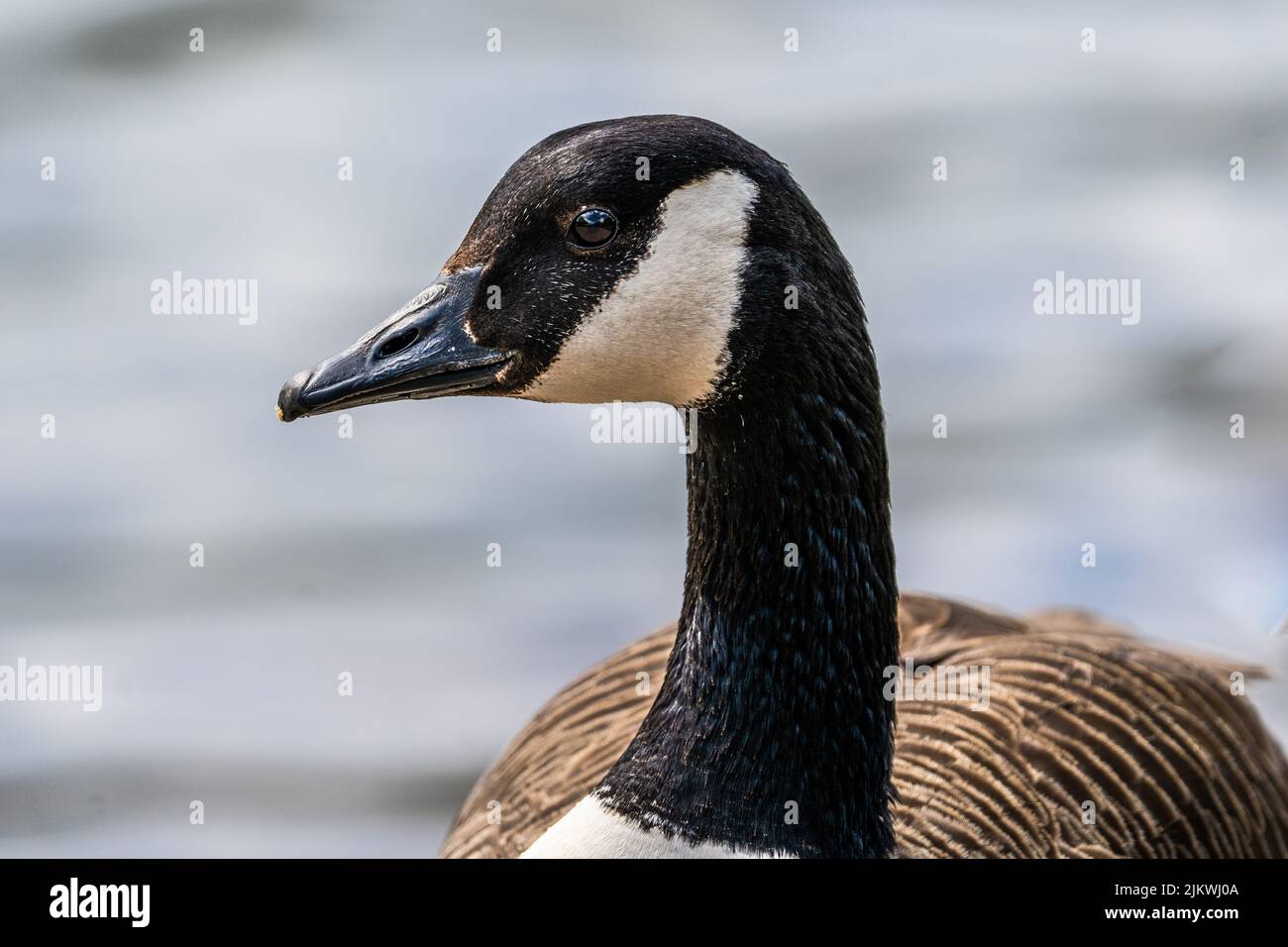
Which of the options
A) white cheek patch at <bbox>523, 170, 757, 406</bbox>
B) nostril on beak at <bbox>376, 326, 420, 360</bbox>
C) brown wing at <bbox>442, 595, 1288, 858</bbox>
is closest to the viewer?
white cheek patch at <bbox>523, 170, 757, 406</bbox>

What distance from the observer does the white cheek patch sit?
9.93ft

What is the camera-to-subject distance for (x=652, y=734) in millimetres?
3312

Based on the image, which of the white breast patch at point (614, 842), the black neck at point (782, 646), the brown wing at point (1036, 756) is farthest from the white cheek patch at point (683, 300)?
the brown wing at point (1036, 756)

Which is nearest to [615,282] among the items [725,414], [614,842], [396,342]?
[725,414]

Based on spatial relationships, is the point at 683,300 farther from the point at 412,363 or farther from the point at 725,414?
the point at 412,363

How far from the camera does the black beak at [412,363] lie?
3.08 metres

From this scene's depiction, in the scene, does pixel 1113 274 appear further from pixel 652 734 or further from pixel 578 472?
pixel 652 734

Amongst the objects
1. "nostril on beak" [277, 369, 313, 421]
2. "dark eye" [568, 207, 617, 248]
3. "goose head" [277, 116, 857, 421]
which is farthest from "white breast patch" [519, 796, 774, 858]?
"dark eye" [568, 207, 617, 248]

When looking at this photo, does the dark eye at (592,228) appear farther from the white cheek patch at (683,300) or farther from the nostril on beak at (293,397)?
the nostril on beak at (293,397)

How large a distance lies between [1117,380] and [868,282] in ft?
3.72

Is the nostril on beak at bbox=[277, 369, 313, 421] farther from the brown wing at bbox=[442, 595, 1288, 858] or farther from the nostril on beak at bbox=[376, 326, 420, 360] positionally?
the brown wing at bbox=[442, 595, 1288, 858]

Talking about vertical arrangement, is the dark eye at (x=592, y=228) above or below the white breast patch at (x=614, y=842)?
above

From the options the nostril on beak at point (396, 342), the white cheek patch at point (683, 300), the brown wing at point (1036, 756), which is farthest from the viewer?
the brown wing at point (1036, 756)

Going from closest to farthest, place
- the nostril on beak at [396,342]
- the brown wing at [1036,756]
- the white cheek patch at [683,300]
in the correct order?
the white cheek patch at [683,300] → the nostril on beak at [396,342] → the brown wing at [1036,756]
